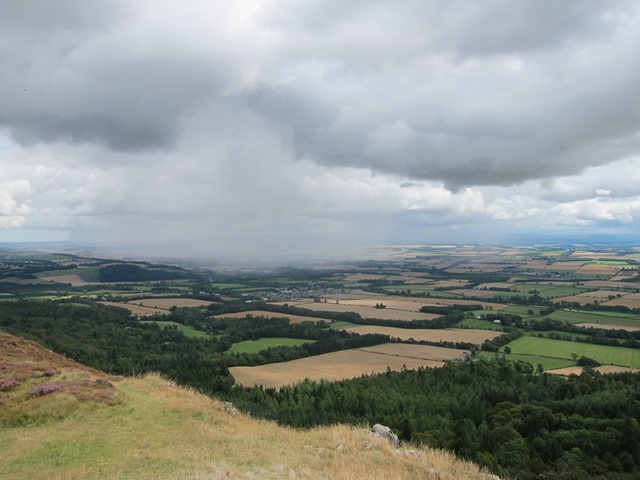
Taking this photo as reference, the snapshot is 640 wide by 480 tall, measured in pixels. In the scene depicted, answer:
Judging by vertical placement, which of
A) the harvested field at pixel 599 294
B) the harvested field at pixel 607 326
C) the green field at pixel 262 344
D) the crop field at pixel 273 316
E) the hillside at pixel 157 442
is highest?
the hillside at pixel 157 442

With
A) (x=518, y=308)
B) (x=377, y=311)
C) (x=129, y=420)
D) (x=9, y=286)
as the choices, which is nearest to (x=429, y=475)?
(x=129, y=420)

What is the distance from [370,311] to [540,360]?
203 ft

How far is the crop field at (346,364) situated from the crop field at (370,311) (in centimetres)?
3269

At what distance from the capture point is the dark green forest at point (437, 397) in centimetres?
4075

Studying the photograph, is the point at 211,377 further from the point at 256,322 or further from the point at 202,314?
the point at 202,314

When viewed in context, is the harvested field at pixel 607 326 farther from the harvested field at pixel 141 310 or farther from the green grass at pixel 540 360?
the harvested field at pixel 141 310

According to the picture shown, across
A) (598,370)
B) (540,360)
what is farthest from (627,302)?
(598,370)

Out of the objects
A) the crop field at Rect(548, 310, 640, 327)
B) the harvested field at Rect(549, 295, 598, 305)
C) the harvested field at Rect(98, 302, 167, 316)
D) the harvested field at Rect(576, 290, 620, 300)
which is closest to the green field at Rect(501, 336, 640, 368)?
the crop field at Rect(548, 310, 640, 327)

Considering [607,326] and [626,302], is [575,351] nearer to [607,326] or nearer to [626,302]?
[607,326]

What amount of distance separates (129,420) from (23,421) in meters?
5.70

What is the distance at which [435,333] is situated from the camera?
112375 millimetres

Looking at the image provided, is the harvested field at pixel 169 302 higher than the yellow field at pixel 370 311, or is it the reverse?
the harvested field at pixel 169 302

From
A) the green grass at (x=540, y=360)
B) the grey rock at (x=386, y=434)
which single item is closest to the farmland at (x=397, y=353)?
the green grass at (x=540, y=360)

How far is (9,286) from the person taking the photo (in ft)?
626
